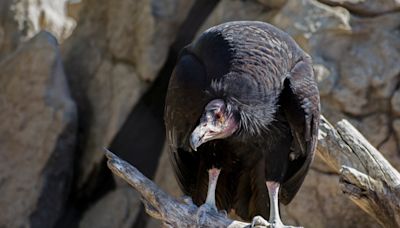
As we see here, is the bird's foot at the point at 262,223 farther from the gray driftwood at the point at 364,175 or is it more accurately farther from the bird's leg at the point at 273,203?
the gray driftwood at the point at 364,175

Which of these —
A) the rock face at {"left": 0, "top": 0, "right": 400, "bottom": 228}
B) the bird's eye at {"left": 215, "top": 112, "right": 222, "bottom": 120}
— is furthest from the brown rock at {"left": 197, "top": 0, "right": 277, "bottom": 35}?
the bird's eye at {"left": 215, "top": 112, "right": 222, "bottom": 120}

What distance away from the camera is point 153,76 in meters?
8.13

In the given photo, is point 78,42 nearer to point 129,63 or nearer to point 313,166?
point 129,63

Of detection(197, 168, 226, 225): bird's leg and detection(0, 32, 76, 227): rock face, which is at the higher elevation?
detection(197, 168, 226, 225): bird's leg

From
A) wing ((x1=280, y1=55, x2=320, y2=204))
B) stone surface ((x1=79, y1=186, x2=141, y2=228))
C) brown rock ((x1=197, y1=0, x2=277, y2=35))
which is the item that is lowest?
stone surface ((x1=79, y1=186, x2=141, y2=228))

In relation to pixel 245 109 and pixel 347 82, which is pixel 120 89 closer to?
pixel 347 82

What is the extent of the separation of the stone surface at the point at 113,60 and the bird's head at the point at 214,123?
10.7ft

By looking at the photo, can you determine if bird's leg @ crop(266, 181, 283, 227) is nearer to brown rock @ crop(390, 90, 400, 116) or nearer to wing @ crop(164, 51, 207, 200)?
wing @ crop(164, 51, 207, 200)

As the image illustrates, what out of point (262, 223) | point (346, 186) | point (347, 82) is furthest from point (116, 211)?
point (346, 186)

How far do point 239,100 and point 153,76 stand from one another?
3236 millimetres

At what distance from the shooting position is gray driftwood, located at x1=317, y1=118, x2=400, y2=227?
16.0 ft

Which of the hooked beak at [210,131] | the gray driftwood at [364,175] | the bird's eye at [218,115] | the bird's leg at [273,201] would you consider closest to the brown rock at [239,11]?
the gray driftwood at [364,175]

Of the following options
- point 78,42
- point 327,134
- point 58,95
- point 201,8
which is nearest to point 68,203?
point 58,95

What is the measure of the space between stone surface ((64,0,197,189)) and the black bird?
2.75m
